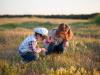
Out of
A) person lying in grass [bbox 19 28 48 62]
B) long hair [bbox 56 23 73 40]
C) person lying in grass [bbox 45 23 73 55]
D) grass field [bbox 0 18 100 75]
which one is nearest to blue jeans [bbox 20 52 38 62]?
person lying in grass [bbox 19 28 48 62]

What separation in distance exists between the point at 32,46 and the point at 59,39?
1129 mm

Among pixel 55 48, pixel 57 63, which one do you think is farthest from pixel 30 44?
pixel 55 48

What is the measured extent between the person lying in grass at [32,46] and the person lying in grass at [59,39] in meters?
0.79

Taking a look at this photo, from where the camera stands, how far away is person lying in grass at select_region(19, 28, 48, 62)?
905 cm

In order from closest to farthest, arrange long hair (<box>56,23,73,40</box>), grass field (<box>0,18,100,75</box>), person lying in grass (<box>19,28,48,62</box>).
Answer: grass field (<box>0,18,100,75</box>) < person lying in grass (<box>19,28,48,62</box>) < long hair (<box>56,23,73,40</box>)

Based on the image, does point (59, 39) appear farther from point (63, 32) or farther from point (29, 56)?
point (29, 56)

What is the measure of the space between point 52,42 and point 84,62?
100 cm

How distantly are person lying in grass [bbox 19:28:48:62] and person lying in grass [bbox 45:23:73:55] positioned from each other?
2.61 feet

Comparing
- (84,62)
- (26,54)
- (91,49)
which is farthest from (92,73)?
(91,49)

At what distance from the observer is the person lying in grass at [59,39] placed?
32.7 ft

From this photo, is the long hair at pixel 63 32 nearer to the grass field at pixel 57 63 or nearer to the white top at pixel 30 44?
the grass field at pixel 57 63

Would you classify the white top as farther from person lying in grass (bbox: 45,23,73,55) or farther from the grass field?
person lying in grass (bbox: 45,23,73,55)

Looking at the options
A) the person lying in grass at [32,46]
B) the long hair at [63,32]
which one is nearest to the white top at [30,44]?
the person lying in grass at [32,46]

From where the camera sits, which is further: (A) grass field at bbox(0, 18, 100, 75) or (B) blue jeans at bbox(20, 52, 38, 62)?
(B) blue jeans at bbox(20, 52, 38, 62)
